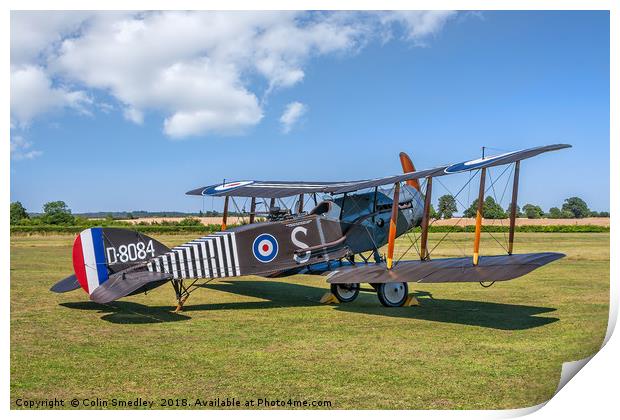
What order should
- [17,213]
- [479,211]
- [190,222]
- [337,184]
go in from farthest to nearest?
1. [190,222]
2. [17,213]
3. [337,184]
4. [479,211]

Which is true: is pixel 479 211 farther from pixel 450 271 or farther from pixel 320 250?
pixel 320 250

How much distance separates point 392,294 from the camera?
41.4 feet

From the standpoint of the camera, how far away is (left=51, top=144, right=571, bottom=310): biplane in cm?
1041

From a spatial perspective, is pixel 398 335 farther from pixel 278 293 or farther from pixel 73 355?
pixel 278 293

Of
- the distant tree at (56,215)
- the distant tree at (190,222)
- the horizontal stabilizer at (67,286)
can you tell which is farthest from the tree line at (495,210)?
the distant tree at (56,215)

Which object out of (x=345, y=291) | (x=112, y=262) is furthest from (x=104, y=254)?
(x=345, y=291)

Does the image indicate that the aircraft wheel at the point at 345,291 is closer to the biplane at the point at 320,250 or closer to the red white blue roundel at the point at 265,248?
the biplane at the point at 320,250

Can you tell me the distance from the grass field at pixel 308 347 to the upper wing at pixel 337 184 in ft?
8.43

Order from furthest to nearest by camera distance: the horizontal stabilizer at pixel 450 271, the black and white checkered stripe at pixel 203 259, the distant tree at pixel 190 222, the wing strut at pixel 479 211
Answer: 1. the distant tree at pixel 190 222
2. the black and white checkered stripe at pixel 203 259
3. the horizontal stabilizer at pixel 450 271
4. the wing strut at pixel 479 211

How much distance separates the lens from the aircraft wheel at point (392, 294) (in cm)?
1257

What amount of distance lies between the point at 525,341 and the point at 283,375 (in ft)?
13.8

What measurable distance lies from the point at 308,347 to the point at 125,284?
3.80m

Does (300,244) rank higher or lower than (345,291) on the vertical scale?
higher

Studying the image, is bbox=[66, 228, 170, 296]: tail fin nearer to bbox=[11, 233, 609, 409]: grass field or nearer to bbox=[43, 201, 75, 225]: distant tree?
bbox=[11, 233, 609, 409]: grass field
